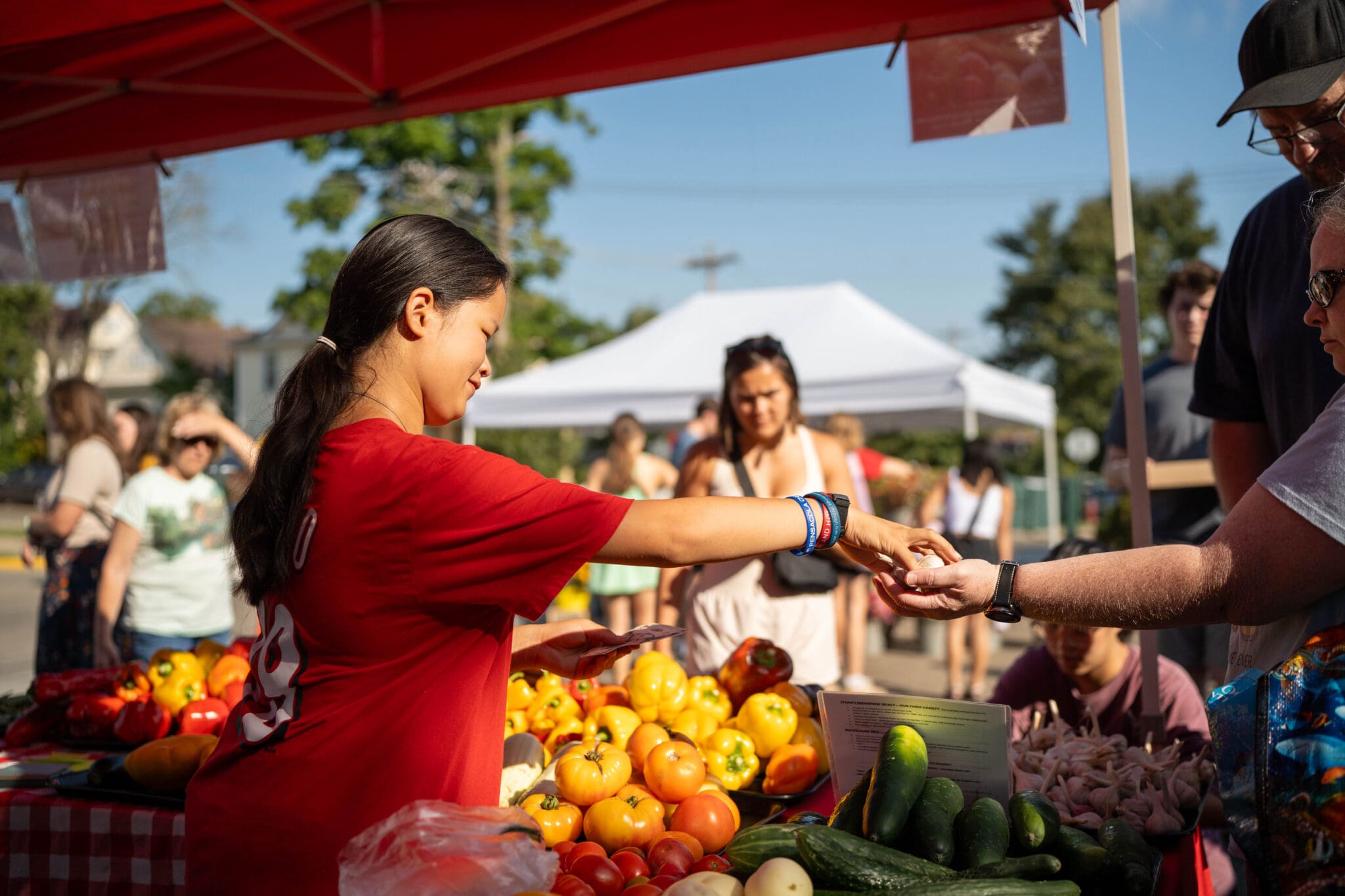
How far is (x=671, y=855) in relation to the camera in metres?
1.91

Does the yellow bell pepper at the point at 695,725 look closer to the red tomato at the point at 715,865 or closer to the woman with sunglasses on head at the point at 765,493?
the red tomato at the point at 715,865

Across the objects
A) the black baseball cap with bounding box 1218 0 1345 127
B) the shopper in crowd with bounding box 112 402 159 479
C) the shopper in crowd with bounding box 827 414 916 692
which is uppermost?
the black baseball cap with bounding box 1218 0 1345 127

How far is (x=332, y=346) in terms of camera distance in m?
1.71

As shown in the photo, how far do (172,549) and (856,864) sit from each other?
161 inches

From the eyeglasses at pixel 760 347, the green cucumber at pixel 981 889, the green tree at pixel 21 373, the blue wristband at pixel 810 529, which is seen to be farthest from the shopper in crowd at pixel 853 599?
the green tree at pixel 21 373

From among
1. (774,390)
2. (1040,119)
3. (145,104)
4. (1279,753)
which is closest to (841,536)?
(1279,753)

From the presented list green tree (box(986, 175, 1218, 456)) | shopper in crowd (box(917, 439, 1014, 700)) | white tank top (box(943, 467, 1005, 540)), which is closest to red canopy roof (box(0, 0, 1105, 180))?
shopper in crowd (box(917, 439, 1014, 700))

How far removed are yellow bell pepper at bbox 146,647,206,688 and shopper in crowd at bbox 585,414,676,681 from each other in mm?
4158

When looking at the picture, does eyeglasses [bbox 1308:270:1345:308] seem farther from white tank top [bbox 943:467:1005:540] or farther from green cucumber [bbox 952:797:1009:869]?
white tank top [bbox 943:467:1005:540]

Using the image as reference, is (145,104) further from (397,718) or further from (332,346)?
(397,718)

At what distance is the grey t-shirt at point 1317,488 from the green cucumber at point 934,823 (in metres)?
0.59

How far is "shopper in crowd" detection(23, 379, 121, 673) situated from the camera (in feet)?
16.5

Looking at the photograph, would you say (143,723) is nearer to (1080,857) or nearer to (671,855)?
(671,855)

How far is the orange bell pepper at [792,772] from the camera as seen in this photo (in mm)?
2402
